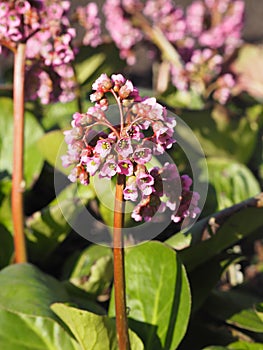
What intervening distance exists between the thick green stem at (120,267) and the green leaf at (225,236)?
344 mm

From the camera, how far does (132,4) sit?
2.44 meters

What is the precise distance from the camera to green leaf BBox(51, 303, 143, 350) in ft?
3.88

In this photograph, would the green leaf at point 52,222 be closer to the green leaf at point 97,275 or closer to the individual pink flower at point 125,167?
the green leaf at point 97,275

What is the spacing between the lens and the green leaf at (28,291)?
1283 mm

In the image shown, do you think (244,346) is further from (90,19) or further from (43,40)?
(90,19)

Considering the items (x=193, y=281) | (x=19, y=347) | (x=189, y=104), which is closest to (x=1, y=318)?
(x=19, y=347)

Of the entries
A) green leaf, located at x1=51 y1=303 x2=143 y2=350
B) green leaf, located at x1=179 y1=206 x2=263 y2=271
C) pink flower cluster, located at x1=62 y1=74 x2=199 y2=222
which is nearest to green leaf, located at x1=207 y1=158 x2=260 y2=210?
green leaf, located at x1=179 y1=206 x2=263 y2=271

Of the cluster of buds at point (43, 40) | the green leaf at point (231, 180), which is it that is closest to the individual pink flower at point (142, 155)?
the cluster of buds at point (43, 40)

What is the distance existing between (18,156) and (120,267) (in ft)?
1.84

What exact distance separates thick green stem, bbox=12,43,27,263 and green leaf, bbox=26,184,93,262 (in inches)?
3.2

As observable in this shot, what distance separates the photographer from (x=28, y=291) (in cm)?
134

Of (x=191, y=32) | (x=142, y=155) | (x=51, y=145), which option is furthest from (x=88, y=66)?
(x=142, y=155)

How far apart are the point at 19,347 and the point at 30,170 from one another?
0.71 metres

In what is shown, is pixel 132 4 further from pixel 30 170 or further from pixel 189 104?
pixel 30 170
